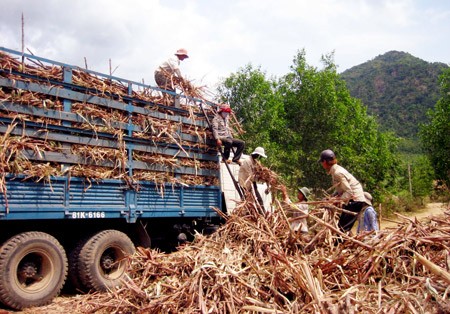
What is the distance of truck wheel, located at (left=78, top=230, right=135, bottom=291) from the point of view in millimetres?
6230

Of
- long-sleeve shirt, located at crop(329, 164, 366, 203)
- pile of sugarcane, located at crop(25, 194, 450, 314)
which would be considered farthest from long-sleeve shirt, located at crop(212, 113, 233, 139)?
pile of sugarcane, located at crop(25, 194, 450, 314)

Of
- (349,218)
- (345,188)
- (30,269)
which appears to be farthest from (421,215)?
(30,269)

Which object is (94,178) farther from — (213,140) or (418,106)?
(418,106)

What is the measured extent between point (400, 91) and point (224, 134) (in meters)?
85.8

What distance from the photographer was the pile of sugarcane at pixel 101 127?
18.4ft

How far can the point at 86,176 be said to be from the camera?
623 cm

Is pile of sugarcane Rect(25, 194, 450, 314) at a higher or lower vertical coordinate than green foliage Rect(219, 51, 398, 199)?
lower

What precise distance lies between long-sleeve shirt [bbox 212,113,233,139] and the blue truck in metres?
0.23

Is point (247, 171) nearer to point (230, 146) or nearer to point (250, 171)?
point (250, 171)

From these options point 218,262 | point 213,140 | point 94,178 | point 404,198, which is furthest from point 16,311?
point 404,198

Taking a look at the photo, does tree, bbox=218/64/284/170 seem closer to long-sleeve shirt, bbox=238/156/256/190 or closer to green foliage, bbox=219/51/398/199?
green foliage, bbox=219/51/398/199

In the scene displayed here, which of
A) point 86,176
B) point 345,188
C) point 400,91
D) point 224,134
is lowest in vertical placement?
point 345,188

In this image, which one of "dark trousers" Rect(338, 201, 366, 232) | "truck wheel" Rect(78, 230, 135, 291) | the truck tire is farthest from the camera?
"truck wheel" Rect(78, 230, 135, 291)

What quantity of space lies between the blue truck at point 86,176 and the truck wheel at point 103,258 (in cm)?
2
